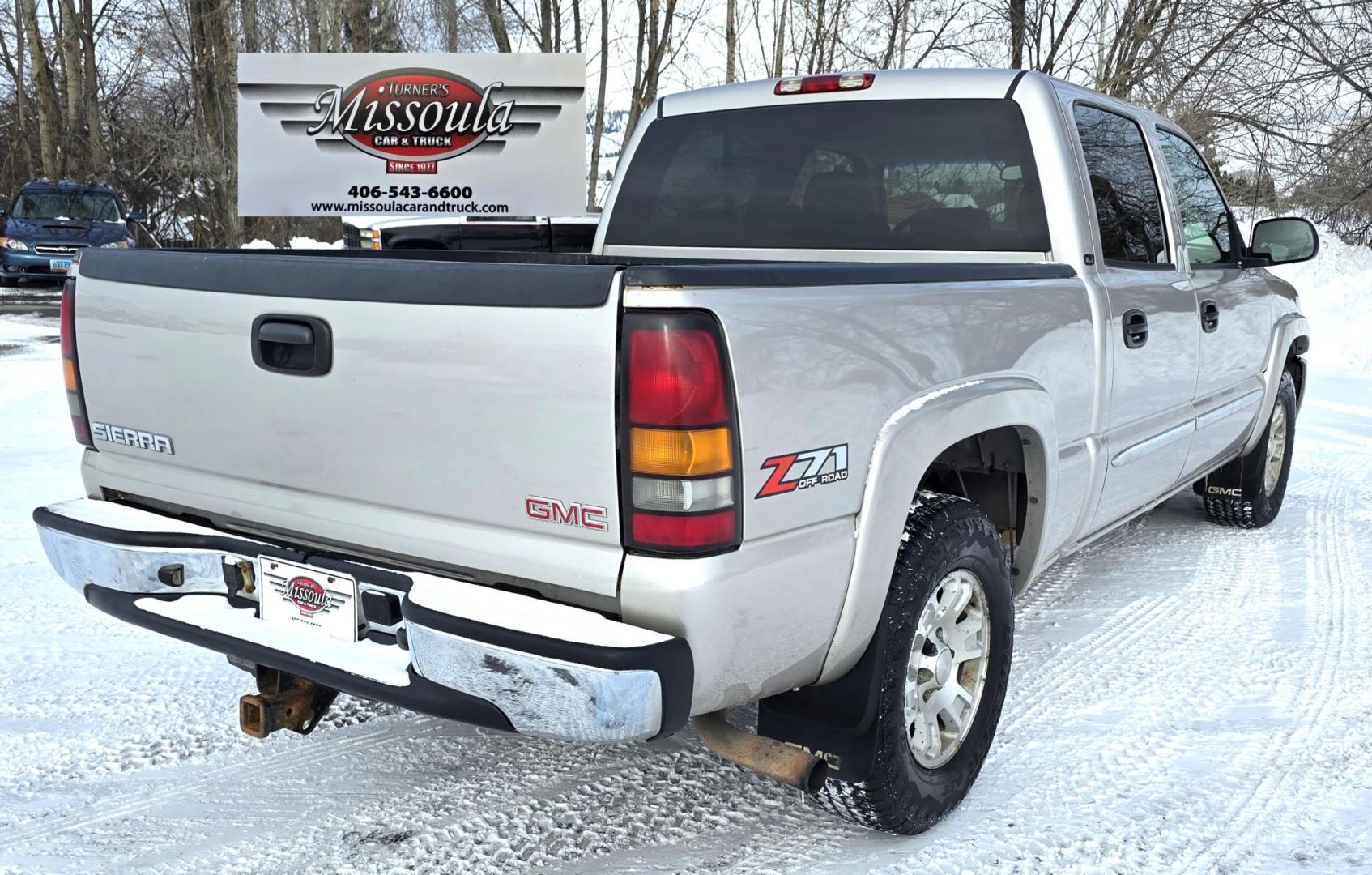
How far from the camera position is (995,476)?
335 centimetres

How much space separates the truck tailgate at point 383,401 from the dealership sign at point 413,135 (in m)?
8.61

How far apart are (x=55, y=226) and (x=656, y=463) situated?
20102mm

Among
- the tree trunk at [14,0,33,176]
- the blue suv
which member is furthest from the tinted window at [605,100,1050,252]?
the tree trunk at [14,0,33,176]


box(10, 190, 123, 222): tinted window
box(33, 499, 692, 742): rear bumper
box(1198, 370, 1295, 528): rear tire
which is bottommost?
box(1198, 370, 1295, 528): rear tire

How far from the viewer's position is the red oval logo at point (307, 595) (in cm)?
243

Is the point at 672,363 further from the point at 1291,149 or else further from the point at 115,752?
the point at 1291,149

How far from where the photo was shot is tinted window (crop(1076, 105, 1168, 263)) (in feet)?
12.2

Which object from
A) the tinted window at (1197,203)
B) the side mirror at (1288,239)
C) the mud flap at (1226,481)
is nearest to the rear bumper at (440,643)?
the tinted window at (1197,203)

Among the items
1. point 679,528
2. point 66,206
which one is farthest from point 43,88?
point 679,528

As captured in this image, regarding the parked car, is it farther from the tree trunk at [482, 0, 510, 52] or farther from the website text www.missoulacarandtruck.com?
the tree trunk at [482, 0, 510, 52]

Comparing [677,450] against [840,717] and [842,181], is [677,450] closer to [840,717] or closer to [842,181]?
[840,717]

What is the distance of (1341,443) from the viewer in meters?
8.05

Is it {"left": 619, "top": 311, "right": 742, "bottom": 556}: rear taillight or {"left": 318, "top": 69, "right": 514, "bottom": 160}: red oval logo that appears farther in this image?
{"left": 318, "top": 69, "right": 514, "bottom": 160}: red oval logo

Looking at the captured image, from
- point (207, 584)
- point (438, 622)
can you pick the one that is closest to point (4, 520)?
point (207, 584)
